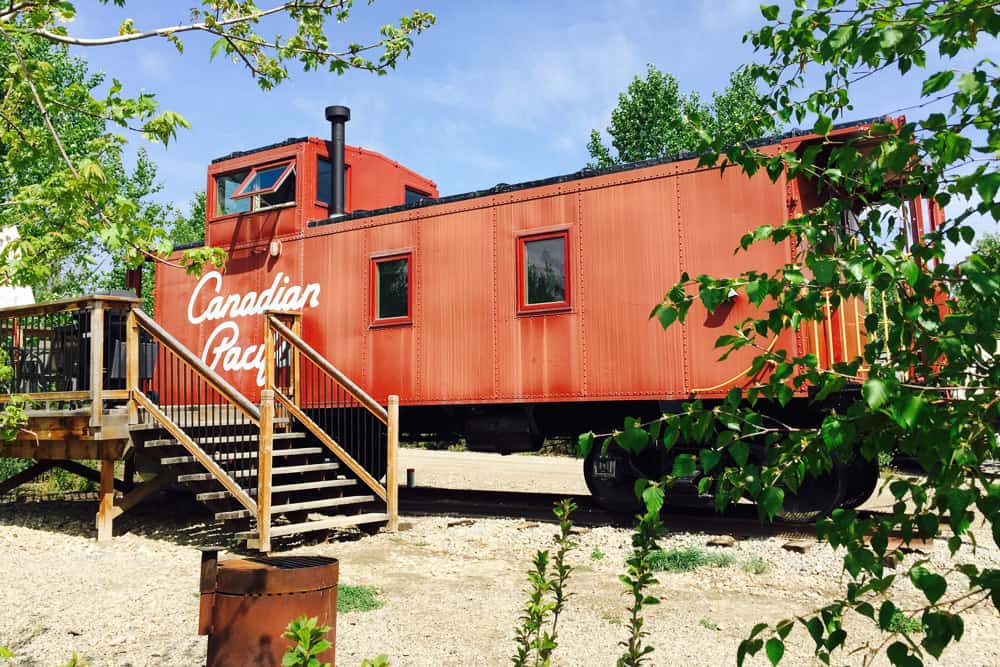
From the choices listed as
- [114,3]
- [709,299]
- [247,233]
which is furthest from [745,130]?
[247,233]

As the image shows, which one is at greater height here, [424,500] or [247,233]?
[247,233]

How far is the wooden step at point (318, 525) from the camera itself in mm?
7316

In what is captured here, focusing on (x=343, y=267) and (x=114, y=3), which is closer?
(x=114, y=3)

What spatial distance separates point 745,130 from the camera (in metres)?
2.27

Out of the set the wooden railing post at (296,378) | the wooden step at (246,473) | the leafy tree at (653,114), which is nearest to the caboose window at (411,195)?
the wooden railing post at (296,378)

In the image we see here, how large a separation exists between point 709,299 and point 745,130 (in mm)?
767

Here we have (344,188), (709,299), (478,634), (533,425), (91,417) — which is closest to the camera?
(709,299)

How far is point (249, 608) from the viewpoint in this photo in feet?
10.6

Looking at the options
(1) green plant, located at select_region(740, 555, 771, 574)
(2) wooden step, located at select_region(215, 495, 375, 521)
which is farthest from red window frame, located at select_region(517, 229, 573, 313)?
(1) green plant, located at select_region(740, 555, 771, 574)

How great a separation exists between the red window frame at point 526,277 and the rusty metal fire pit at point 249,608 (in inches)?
227

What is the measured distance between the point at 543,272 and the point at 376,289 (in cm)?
235

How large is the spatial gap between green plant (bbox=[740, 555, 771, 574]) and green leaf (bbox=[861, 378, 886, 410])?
17.4 feet

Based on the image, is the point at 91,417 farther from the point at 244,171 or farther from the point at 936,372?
the point at 936,372

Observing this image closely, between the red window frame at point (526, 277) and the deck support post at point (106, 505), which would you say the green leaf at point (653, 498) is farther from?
the deck support post at point (106, 505)
